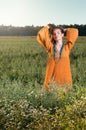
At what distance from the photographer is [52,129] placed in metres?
5.95

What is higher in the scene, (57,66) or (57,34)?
(57,34)

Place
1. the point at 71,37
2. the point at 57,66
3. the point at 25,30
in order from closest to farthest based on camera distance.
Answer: the point at 57,66 < the point at 71,37 < the point at 25,30

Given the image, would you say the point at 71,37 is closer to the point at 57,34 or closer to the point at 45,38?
the point at 57,34

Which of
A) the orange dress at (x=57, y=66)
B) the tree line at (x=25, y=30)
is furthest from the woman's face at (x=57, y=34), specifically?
the tree line at (x=25, y=30)

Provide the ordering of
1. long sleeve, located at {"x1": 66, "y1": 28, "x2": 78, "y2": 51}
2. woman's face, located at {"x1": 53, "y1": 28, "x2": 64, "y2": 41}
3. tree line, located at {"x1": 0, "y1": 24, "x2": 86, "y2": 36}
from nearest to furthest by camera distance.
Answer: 1. woman's face, located at {"x1": 53, "y1": 28, "x2": 64, "y2": 41}
2. long sleeve, located at {"x1": 66, "y1": 28, "x2": 78, "y2": 51}
3. tree line, located at {"x1": 0, "y1": 24, "x2": 86, "y2": 36}

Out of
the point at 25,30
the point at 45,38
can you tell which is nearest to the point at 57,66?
the point at 45,38

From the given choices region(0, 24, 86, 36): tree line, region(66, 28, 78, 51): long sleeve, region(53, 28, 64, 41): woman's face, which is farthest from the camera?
region(0, 24, 86, 36): tree line

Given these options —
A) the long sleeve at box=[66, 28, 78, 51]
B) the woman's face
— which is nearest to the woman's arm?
the long sleeve at box=[66, 28, 78, 51]

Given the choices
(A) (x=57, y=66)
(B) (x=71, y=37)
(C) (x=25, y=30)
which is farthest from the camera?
(C) (x=25, y=30)

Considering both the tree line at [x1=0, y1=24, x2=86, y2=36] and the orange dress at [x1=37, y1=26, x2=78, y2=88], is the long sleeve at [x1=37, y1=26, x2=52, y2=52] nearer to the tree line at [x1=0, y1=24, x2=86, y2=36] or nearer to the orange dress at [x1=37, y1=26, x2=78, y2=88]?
the orange dress at [x1=37, y1=26, x2=78, y2=88]

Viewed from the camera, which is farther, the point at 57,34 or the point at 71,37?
the point at 71,37

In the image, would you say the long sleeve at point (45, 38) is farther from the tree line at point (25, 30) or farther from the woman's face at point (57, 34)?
the tree line at point (25, 30)

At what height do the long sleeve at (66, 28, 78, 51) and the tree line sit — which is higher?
the long sleeve at (66, 28, 78, 51)

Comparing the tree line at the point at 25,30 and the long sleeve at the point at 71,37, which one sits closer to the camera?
the long sleeve at the point at 71,37
